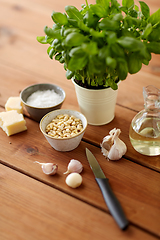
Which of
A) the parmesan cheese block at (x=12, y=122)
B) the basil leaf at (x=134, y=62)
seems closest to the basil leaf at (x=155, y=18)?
the basil leaf at (x=134, y=62)

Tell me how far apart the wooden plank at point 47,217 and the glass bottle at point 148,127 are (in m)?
0.30

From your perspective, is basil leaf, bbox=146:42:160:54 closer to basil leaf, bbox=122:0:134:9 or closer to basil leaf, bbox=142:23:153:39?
basil leaf, bbox=142:23:153:39

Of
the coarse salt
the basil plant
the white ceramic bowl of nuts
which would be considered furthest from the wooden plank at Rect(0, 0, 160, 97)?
the basil plant

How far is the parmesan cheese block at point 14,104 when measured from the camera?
1.15m

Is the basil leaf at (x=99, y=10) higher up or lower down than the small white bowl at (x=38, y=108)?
higher up

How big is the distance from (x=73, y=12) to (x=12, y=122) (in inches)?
18.3

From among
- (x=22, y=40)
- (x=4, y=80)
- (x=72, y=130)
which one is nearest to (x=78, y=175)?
(x=72, y=130)

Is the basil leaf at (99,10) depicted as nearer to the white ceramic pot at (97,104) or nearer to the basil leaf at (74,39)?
the basil leaf at (74,39)

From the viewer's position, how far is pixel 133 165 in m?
0.93

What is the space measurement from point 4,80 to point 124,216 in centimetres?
91

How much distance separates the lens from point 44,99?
114 cm

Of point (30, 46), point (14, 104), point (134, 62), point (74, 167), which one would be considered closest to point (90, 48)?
point (134, 62)

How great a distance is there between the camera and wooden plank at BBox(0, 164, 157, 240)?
0.73 metres

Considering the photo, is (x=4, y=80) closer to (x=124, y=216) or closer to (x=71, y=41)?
(x=71, y=41)
